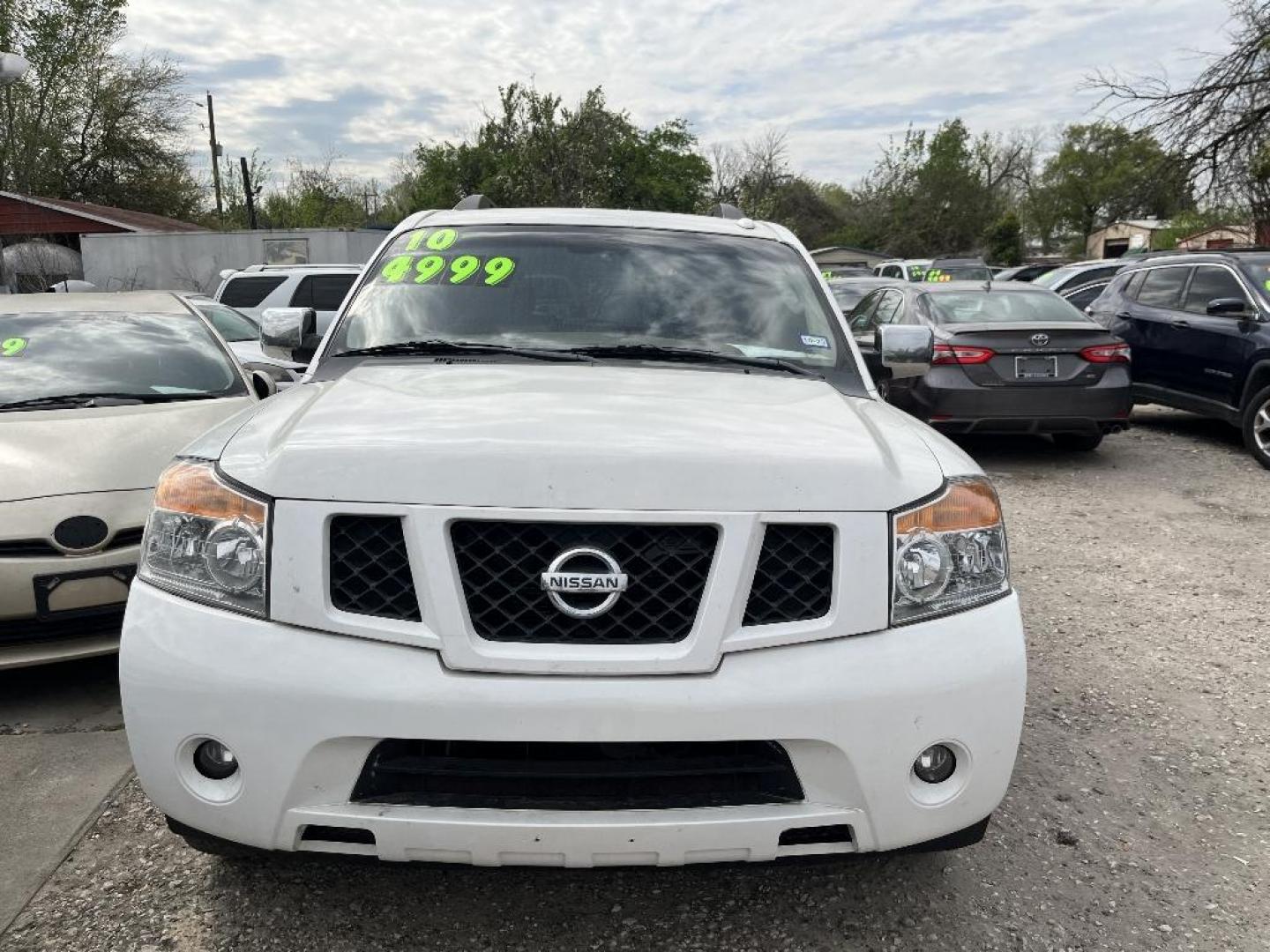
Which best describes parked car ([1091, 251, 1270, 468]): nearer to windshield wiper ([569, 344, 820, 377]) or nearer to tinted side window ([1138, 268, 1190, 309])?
tinted side window ([1138, 268, 1190, 309])

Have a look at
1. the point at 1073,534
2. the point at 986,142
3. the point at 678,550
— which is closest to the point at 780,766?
the point at 678,550

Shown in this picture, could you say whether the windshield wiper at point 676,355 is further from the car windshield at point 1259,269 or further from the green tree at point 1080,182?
the green tree at point 1080,182

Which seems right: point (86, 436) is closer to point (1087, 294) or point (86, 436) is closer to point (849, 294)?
point (849, 294)

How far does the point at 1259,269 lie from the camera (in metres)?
8.69

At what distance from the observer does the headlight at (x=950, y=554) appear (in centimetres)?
213

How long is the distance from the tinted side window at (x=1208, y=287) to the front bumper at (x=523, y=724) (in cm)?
837

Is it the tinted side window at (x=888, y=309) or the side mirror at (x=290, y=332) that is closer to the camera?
the side mirror at (x=290, y=332)

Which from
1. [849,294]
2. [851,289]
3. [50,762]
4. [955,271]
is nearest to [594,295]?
[50,762]

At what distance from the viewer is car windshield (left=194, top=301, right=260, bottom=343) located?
9.48m

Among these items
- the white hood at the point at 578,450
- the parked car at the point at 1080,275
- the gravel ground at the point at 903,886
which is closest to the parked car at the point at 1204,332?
the gravel ground at the point at 903,886

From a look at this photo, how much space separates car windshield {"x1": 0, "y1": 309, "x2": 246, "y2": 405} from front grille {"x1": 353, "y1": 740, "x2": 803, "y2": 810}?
3393 millimetres

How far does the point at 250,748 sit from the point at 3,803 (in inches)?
64.8

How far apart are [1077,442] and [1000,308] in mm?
1463

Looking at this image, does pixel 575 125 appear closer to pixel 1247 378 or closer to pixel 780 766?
pixel 1247 378
